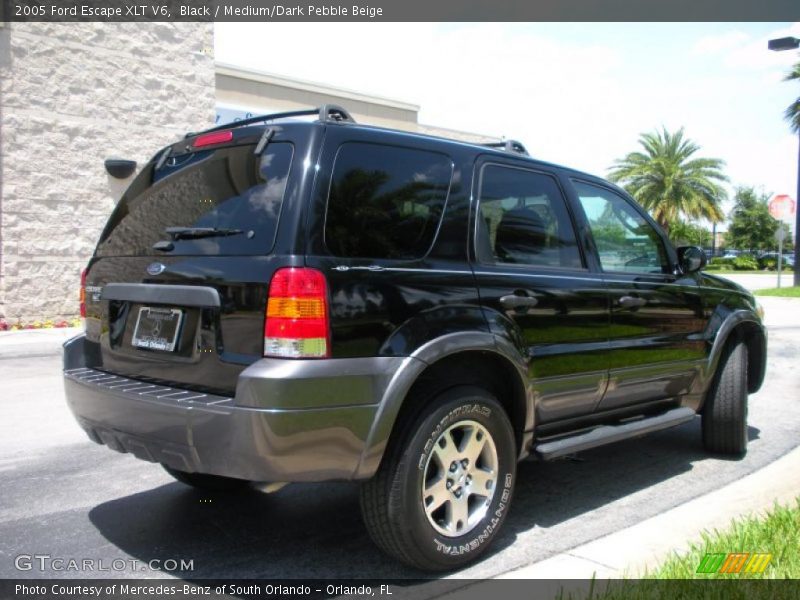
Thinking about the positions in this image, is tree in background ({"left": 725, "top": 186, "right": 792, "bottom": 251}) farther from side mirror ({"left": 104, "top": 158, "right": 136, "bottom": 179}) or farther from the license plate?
the license plate

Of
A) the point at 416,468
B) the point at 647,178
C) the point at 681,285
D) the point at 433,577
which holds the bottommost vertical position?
the point at 433,577

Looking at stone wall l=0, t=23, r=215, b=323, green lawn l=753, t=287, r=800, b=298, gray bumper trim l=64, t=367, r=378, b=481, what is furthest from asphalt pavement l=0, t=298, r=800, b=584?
green lawn l=753, t=287, r=800, b=298

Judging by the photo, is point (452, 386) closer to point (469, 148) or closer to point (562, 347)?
point (562, 347)

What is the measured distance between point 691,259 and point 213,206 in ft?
10.6

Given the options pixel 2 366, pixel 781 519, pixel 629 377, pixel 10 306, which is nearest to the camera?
pixel 781 519

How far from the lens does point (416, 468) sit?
3.21 metres

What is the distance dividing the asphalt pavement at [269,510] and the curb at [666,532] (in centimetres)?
11

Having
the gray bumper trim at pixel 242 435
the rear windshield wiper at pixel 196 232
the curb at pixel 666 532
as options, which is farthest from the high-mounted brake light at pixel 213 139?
the curb at pixel 666 532

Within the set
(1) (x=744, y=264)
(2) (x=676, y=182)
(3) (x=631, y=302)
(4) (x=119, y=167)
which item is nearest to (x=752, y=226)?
(1) (x=744, y=264)

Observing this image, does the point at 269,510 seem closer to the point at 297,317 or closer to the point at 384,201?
the point at 297,317

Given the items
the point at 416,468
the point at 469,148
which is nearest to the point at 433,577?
the point at 416,468

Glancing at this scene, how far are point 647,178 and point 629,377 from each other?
115 feet

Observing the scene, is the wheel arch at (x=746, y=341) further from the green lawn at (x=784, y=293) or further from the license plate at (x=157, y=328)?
the green lawn at (x=784, y=293)

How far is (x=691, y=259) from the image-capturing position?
5043 millimetres
